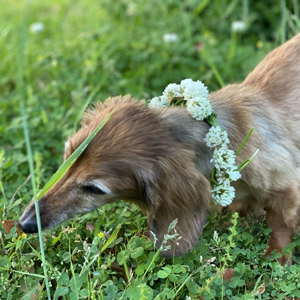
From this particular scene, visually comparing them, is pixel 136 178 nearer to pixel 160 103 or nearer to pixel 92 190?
pixel 92 190

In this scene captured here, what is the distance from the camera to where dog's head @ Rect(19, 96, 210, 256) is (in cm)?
Result: 210

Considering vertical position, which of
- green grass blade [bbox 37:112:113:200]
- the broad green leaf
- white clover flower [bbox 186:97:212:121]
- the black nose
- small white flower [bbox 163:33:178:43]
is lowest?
small white flower [bbox 163:33:178:43]

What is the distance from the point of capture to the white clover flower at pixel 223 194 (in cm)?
226

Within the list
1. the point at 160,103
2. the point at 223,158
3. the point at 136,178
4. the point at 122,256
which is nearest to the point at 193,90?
the point at 160,103

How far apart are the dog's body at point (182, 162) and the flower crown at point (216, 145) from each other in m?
0.06

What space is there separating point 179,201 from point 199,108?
495 mm

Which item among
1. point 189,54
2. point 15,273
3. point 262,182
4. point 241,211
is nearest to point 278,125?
point 262,182

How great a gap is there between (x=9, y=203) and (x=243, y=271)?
154 cm

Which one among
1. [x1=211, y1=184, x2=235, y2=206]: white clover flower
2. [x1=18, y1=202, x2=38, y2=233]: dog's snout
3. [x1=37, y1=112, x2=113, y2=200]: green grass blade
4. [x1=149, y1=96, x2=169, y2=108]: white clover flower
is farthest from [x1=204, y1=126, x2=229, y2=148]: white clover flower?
[x1=18, y1=202, x2=38, y2=233]: dog's snout

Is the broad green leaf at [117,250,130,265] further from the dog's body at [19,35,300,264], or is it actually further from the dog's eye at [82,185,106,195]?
the dog's eye at [82,185,106,195]

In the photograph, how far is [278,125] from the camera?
8.29ft

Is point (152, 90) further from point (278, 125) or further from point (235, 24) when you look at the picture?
point (278, 125)

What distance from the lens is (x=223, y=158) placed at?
224 centimetres

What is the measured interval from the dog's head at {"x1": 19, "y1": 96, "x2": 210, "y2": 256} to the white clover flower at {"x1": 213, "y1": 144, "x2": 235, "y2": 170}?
115mm
